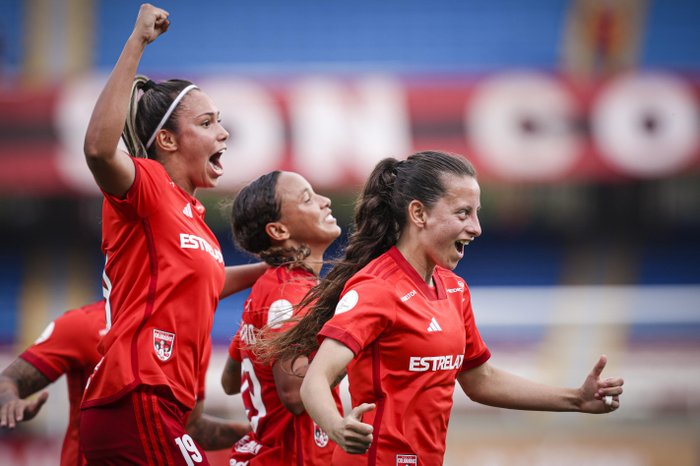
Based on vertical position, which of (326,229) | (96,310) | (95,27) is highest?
(95,27)

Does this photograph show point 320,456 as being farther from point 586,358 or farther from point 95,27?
point 95,27

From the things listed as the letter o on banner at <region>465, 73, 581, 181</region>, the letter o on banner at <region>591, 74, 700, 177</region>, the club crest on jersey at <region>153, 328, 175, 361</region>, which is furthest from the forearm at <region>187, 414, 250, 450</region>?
the letter o on banner at <region>591, 74, 700, 177</region>

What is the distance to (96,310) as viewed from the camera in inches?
190

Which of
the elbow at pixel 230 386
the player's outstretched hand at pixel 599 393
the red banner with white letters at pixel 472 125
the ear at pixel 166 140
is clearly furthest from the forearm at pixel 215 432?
the red banner with white letters at pixel 472 125

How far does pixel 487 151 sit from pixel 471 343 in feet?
30.2

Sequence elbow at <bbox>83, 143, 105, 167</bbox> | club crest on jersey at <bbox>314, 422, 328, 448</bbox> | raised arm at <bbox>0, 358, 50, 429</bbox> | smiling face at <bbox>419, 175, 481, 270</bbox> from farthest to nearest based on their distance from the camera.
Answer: club crest on jersey at <bbox>314, 422, 328, 448</bbox> < raised arm at <bbox>0, 358, 50, 429</bbox> < smiling face at <bbox>419, 175, 481, 270</bbox> < elbow at <bbox>83, 143, 105, 167</bbox>

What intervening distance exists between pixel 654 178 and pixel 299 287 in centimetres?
988

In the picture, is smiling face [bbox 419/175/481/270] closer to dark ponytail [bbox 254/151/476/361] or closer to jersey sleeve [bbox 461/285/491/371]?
dark ponytail [bbox 254/151/476/361]

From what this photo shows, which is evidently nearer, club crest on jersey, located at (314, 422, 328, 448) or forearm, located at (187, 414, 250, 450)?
club crest on jersey, located at (314, 422, 328, 448)

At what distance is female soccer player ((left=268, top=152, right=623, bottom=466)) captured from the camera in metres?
3.46

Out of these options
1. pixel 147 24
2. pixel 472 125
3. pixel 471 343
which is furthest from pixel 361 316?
pixel 472 125

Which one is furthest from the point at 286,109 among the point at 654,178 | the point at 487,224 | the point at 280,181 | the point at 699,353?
the point at 280,181

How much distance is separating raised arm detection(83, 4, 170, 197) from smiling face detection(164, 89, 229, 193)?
0.52 m

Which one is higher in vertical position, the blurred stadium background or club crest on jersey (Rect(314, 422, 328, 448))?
the blurred stadium background
